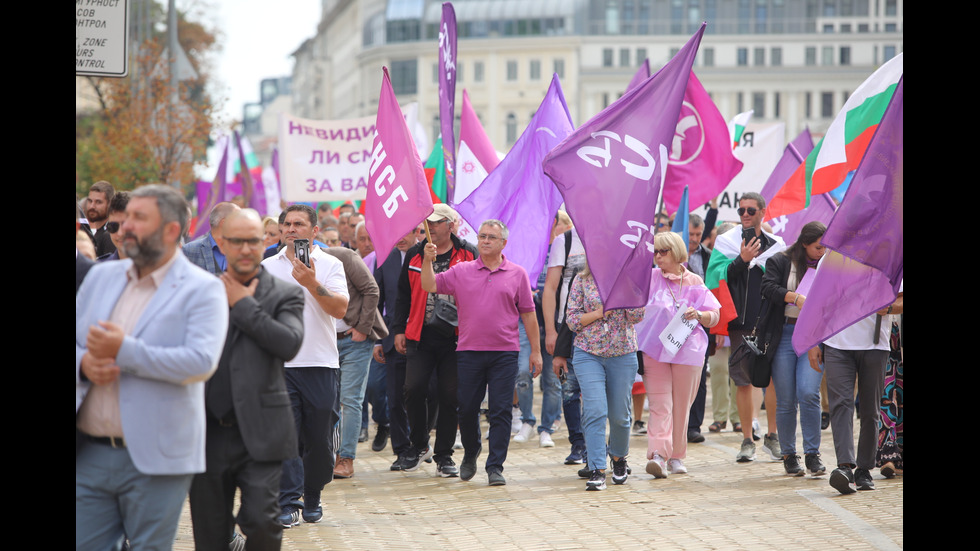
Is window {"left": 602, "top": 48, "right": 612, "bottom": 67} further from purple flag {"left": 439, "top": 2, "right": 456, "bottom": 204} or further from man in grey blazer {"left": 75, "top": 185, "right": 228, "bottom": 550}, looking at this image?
man in grey blazer {"left": 75, "top": 185, "right": 228, "bottom": 550}

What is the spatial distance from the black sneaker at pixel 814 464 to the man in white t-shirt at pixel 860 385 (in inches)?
25.0

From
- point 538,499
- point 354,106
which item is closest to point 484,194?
point 538,499

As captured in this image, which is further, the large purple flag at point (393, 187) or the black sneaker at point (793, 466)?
the black sneaker at point (793, 466)

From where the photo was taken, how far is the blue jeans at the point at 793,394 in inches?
376

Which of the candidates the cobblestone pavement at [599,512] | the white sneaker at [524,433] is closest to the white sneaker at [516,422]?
the white sneaker at [524,433]

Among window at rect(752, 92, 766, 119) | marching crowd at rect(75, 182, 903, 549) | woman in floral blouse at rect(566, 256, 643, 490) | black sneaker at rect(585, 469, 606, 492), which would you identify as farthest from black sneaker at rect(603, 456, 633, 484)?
window at rect(752, 92, 766, 119)

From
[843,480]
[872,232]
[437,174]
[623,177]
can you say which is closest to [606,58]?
[437,174]

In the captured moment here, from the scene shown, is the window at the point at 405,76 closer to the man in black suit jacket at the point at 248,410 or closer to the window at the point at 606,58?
the window at the point at 606,58

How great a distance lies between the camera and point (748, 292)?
11.1 meters

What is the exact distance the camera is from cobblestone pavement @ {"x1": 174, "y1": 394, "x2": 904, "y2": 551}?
7445 millimetres

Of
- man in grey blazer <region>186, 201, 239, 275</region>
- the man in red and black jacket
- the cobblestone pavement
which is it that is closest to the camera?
the cobblestone pavement

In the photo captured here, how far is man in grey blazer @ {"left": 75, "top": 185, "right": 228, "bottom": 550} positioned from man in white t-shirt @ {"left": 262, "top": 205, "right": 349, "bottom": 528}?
2.65 meters

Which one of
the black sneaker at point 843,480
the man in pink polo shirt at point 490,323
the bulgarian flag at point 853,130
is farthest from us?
the bulgarian flag at point 853,130

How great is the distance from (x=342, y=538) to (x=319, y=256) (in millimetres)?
1755
